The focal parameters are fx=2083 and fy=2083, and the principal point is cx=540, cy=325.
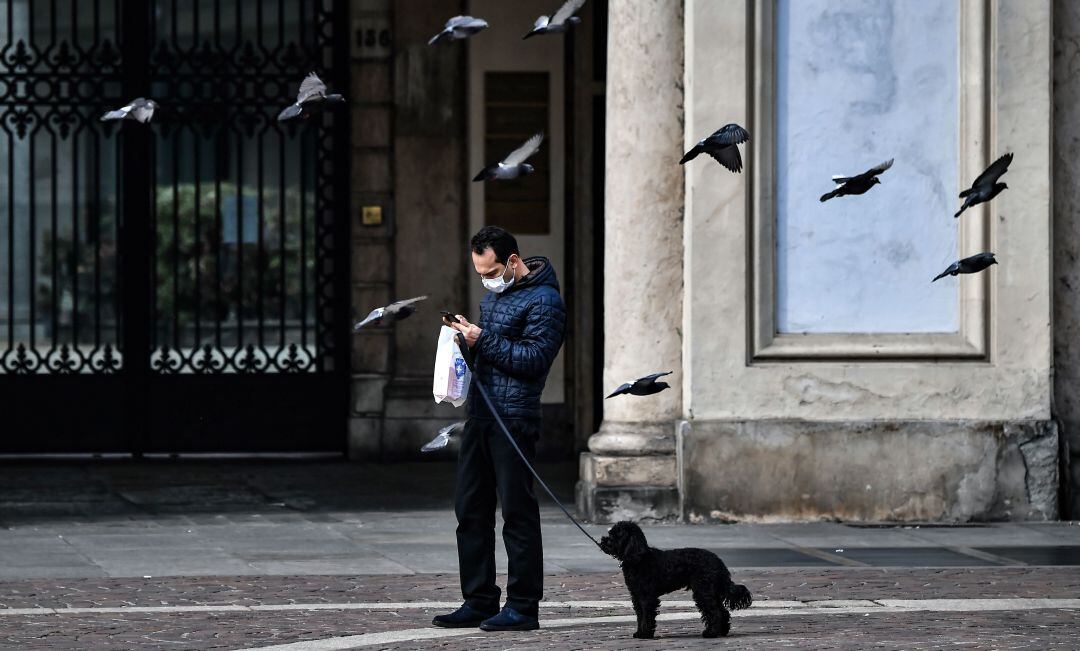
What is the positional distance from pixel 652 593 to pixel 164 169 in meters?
8.80

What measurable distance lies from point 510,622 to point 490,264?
1.40 metres

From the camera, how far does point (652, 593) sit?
7.80 meters

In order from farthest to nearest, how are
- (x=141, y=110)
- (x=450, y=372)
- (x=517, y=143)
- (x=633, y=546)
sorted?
(x=517, y=143) → (x=141, y=110) → (x=450, y=372) → (x=633, y=546)

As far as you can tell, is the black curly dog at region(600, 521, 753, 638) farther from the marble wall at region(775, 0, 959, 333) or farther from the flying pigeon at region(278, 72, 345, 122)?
the marble wall at region(775, 0, 959, 333)

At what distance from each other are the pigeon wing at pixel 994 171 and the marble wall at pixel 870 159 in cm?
157

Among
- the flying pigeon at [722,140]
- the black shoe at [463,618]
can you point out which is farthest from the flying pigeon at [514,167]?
the black shoe at [463,618]

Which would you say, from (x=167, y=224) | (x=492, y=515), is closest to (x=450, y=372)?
(x=492, y=515)

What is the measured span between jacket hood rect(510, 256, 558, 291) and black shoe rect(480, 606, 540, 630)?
1272mm

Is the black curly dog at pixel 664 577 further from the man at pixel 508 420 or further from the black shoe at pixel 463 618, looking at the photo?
the black shoe at pixel 463 618

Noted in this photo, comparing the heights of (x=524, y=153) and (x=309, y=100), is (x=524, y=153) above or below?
below

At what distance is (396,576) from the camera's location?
9.82 m

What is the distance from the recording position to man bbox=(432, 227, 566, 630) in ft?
26.4

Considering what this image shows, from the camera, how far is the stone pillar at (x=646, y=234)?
12.1m

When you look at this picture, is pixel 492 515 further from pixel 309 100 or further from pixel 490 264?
pixel 309 100
